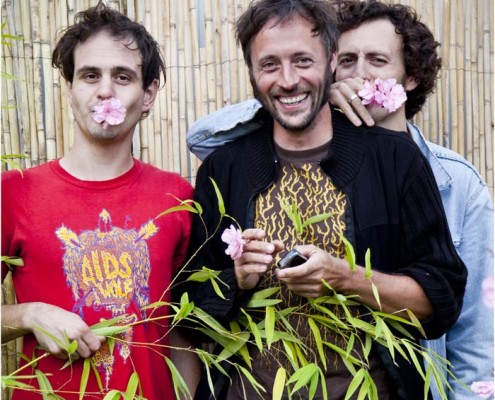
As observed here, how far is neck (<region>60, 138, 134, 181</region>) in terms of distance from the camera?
2535mm

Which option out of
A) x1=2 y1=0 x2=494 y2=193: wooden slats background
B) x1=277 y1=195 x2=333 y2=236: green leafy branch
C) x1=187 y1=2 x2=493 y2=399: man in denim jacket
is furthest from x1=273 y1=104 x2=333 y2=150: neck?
x1=2 y1=0 x2=494 y2=193: wooden slats background

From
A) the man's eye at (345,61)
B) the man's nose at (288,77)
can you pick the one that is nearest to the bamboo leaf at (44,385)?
the man's nose at (288,77)

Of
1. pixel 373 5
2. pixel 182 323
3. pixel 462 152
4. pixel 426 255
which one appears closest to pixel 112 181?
pixel 182 323

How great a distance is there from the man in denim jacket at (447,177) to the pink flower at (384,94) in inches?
1.1

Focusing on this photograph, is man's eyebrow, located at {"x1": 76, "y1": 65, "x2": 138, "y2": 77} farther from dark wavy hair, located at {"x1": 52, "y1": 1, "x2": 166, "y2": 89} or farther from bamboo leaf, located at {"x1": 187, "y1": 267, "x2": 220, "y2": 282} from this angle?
bamboo leaf, located at {"x1": 187, "y1": 267, "x2": 220, "y2": 282}

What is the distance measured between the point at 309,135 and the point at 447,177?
1.86 feet

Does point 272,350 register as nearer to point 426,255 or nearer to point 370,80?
point 426,255

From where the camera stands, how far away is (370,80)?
2.86 meters

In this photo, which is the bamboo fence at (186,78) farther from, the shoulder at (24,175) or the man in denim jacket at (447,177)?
the shoulder at (24,175)

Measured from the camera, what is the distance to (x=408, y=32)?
304 centimetres

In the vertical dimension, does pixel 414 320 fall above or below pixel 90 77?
below

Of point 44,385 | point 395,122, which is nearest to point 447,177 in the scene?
point 395,122

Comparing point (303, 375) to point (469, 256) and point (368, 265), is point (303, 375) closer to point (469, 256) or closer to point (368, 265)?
point (368, 265)

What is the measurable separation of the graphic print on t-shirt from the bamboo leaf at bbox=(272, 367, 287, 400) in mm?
422
